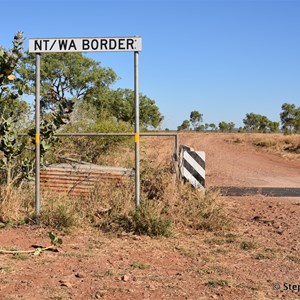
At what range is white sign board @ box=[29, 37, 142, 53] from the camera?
23.1ft

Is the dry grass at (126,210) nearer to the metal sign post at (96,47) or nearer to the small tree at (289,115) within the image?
the metal sign post at (96,47)

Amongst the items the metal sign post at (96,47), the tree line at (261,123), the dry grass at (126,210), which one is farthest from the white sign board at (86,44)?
the tree line at (261,123)

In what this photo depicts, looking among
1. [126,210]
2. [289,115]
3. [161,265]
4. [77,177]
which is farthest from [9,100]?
[289,115]

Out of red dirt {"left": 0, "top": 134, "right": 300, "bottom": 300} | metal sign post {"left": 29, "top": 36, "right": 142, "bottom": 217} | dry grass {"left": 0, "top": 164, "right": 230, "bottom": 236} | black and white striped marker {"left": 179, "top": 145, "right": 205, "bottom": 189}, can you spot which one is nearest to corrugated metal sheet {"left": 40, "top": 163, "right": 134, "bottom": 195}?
dry grass {"left": 0, "top": 164, "right": 230, "bottom": 236}

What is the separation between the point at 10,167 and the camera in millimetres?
7996

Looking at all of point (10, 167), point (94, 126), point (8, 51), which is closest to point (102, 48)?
point (8, 51)

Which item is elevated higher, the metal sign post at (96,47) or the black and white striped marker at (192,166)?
the metal sign post at (96,47)

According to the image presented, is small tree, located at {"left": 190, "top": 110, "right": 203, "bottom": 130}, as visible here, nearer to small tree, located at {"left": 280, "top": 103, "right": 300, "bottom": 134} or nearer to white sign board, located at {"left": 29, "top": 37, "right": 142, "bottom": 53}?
small tree, located at {"left": 280, "top": 103, "right": 300, "bottom": 134}

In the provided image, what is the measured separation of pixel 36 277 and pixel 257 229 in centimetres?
376

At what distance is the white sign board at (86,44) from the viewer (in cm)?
705

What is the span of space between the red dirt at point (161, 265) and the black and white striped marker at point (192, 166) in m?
1.19

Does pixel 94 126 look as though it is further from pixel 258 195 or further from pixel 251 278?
pixel 251 278

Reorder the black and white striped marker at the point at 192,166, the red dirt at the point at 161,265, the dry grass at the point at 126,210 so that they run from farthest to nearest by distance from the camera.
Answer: the black and white striped marker at the point at 192,166 → the dry grass at the point at 126,210 → the red dirt at the point at 161,265

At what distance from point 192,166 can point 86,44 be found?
3.13 metres
